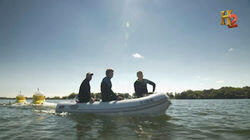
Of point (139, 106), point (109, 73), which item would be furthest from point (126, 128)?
point (109, 73)

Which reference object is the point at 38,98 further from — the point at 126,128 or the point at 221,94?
the point at 221,94

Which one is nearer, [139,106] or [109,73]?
[139,106]

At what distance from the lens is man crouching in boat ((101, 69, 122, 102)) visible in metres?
7.21

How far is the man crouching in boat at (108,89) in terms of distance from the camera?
7211 mm

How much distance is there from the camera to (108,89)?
7.21 meters

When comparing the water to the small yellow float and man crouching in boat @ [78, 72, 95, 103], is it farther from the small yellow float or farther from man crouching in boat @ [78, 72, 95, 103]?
the small yellow float

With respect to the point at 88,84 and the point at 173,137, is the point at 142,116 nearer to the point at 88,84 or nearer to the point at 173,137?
the point at 173,137

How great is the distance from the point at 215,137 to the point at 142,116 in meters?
3.32

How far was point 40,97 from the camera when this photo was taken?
19.0 m

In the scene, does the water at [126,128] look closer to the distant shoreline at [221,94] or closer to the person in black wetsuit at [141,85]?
the person in black wetsuit at [141,85]

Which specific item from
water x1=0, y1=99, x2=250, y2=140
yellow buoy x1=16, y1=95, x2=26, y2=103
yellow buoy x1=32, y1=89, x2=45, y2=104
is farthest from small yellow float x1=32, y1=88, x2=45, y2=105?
water x1=0, y1=99, x2=250, y2=140

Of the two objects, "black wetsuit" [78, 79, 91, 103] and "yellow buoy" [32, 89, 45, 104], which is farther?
"yellow buoy" [32, 89, 45, 104]

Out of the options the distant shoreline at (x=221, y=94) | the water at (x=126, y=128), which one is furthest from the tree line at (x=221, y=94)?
the water at (x=126, y=128)

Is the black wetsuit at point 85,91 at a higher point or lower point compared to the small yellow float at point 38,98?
higher
